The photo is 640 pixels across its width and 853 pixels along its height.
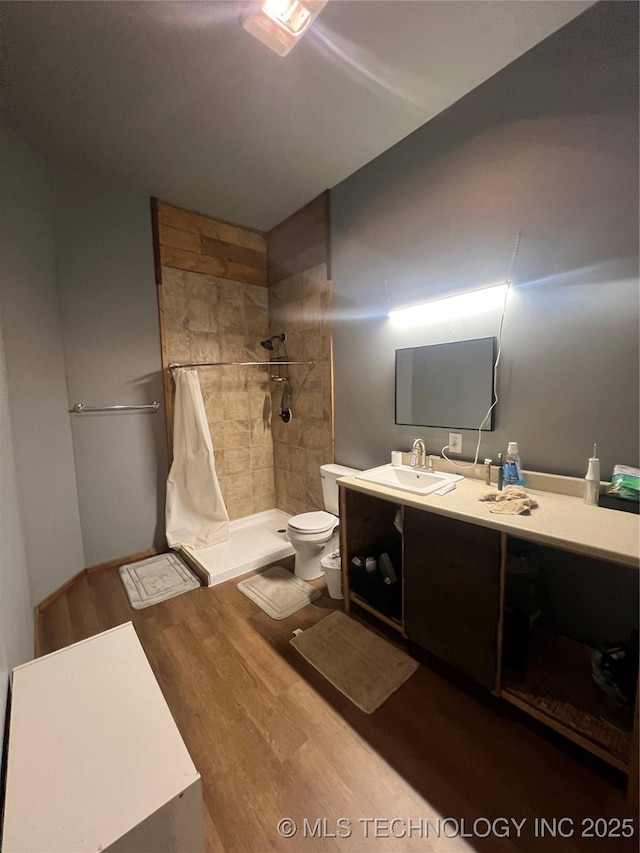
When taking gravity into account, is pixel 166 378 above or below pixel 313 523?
above

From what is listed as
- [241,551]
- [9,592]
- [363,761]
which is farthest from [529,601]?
[9,592]

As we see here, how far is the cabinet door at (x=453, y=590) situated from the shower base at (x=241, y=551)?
4.10ft

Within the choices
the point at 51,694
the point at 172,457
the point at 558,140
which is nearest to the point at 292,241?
the point at 558,140

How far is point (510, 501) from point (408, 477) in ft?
2.25

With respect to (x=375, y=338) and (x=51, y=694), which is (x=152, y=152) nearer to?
(x=375, y=338)

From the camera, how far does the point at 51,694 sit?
3.09ft

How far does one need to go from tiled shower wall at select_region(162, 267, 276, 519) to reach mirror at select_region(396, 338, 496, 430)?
156 cm

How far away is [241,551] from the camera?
2578mm

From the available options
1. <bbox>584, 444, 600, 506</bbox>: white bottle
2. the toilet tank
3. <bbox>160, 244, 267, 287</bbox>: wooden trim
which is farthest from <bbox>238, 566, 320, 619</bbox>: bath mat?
<bbox>160, 244, 267, 287</bbox>: wooden trim

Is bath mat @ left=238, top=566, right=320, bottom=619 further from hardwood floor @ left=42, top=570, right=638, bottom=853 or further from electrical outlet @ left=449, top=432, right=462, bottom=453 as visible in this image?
electrical outlet @ left=449, top=432, right=462, bottom=453

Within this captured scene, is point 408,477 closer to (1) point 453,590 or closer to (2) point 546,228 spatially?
(1) point 453,590

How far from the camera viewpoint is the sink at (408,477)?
1.69 metres

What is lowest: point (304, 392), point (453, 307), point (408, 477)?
point (408, 477)

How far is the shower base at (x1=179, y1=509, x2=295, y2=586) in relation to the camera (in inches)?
91.2
